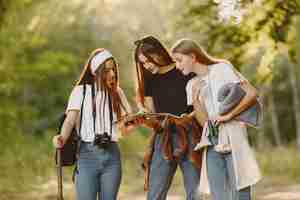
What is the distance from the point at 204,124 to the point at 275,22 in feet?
17.1

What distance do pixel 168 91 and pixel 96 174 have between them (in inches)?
40.7

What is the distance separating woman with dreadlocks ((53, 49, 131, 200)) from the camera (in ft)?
20.3

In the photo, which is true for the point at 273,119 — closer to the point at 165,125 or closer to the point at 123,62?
the point at 123,62

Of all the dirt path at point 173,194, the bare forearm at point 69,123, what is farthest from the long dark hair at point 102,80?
the dirt path at point 173,194

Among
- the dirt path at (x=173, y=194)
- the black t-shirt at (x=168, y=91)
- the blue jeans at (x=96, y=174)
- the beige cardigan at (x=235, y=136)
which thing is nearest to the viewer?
the beige cardigan at (x=235, y=136)

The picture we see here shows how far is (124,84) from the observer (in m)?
27.7

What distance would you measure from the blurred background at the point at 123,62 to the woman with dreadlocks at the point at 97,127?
1.87 meters

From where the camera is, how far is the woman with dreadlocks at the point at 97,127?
20.3 feet

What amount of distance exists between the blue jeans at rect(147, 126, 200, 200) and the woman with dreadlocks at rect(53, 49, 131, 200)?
485mm

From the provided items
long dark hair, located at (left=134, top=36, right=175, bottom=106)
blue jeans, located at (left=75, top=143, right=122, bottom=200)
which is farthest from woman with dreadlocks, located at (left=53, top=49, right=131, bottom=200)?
long dark hair, located at (left=134, top=36, right=175, bottom=106)

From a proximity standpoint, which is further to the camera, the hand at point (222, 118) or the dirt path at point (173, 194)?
the dirt path at point (173, 194)

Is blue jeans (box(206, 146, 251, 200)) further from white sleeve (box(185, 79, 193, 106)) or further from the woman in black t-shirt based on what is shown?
white sleeve (box(185, 79, 193, 106))

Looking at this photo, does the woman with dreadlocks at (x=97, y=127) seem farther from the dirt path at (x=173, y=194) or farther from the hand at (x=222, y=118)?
the dirt path at (x=173, y=194)

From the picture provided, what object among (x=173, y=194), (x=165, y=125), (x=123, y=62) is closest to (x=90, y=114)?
(x=165, y=125)
